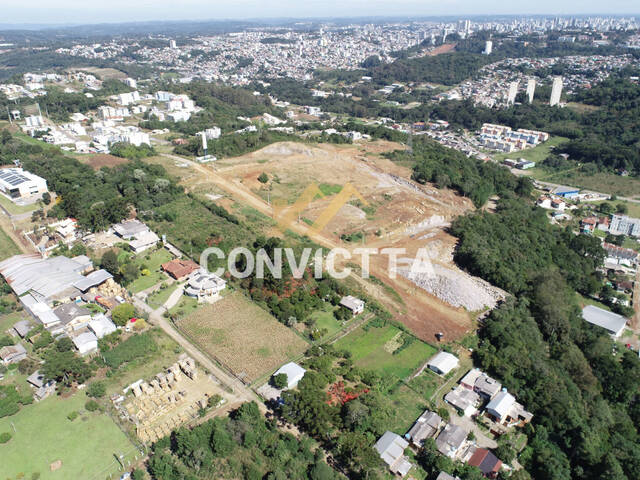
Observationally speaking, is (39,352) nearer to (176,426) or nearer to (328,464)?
(176,426)

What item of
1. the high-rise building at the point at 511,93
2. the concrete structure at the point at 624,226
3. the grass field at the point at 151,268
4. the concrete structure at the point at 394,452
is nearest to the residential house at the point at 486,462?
the concrete structure at the point at 394,452

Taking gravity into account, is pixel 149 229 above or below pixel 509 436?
above

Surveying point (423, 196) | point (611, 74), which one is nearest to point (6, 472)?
point (423, 196)

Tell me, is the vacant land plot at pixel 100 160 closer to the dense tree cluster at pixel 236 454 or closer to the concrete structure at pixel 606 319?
the dense tree cluster at pixel 236 454

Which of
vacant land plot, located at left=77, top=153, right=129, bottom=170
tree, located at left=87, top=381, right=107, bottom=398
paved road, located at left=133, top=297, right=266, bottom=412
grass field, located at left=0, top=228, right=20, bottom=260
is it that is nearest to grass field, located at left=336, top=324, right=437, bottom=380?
paved road, located at left=133, top=297, right=266, bottom=412

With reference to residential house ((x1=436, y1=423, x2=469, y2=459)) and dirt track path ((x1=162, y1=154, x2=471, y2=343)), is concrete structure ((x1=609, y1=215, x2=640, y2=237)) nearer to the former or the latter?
dirt track path ((x1=162, y1=154, x2=471, y2=343))
